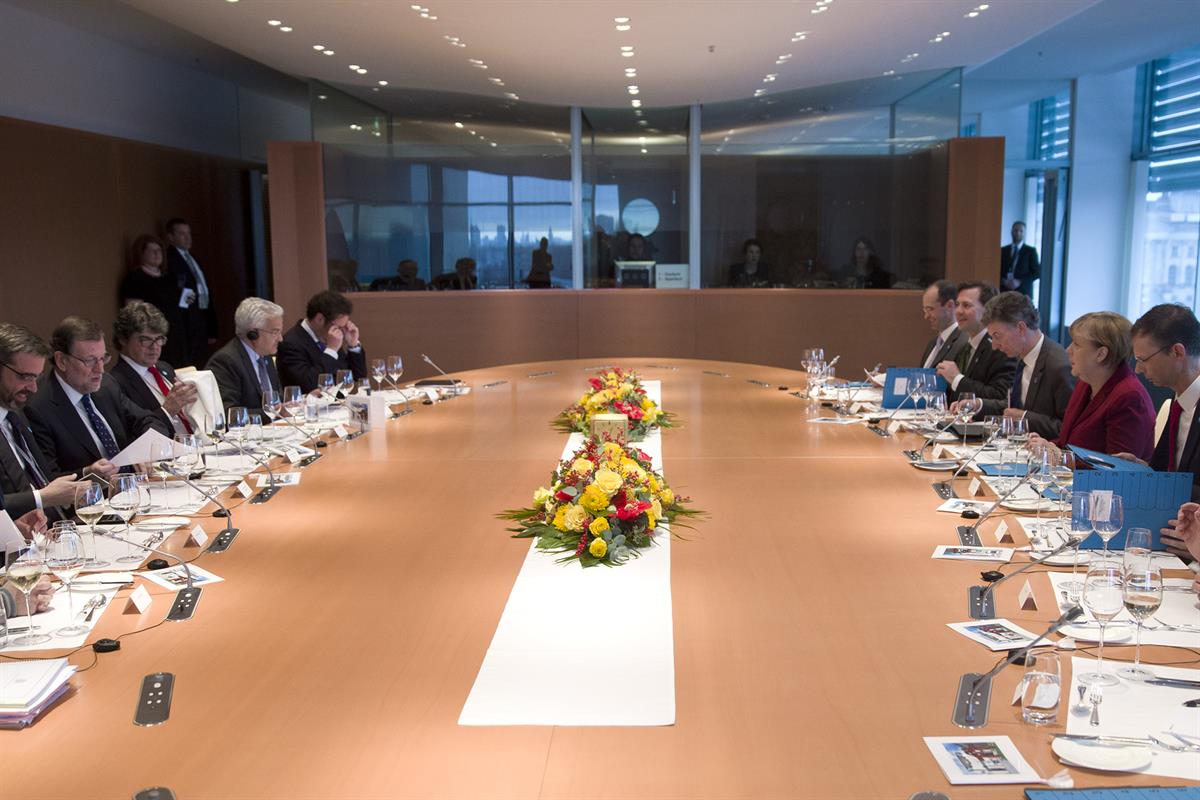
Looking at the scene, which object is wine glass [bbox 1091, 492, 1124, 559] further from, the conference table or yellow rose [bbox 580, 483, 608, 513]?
yellow rose [bbox 580, 483, 608, 513]

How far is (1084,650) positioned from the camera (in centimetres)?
204

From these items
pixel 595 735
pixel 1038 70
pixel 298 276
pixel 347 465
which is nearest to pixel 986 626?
pixel 595 735

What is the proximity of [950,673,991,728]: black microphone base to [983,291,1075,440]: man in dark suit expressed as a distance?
9.60 ft

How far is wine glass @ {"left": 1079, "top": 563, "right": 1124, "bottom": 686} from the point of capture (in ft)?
6.17

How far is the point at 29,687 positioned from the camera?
1.85m

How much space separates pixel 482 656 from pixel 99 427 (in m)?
2.72

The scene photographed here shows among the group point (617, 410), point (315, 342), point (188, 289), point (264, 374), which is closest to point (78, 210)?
point (188, 289)

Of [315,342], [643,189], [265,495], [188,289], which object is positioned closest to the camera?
[265,495]

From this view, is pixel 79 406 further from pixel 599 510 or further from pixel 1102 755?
pixel 1102 755

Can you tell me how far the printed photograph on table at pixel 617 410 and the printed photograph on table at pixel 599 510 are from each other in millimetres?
1350

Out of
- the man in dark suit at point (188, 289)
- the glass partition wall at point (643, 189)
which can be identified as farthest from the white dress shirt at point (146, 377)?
the glass partition wall at point (643, 189)

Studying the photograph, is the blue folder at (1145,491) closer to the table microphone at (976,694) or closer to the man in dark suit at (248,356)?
the table microphone at (976,694)

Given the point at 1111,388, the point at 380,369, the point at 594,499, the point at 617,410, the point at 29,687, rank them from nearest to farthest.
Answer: the point at 29,687
the point at 594,499
the point at 1111,388
the point at 617,410
the point at 380,369

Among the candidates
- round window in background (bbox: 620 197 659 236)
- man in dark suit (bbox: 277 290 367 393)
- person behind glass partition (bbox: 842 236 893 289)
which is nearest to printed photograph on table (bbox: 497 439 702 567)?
man in dark suit (bbox: 277 290 367 393)
